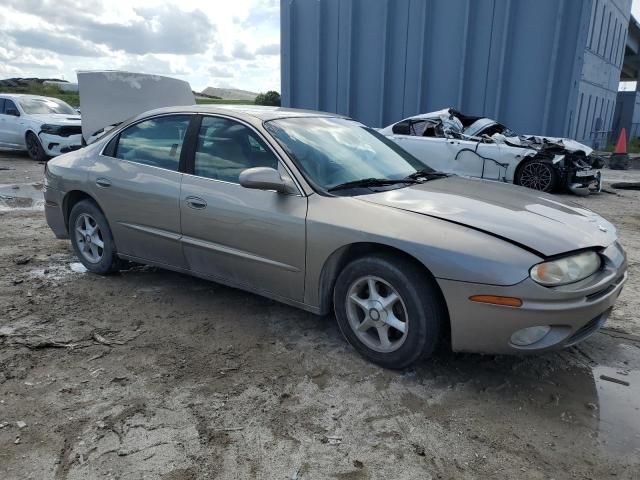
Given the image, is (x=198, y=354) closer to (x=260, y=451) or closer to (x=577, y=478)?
(x=260, y=451)

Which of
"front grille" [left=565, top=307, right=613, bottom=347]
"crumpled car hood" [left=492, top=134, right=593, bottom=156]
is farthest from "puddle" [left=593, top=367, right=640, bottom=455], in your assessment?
"crumpled car hood" [left=492, top=134, right=593, bottom=156]

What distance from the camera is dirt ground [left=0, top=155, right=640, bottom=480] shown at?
220 centimetres

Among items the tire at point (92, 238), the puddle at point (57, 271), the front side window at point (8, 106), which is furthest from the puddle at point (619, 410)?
the front side window at point (8, 106)

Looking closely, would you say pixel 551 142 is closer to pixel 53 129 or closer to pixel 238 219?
pixel 238 219

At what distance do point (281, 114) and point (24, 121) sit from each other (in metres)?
11.9

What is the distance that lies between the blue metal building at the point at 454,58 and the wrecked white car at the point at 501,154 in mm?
1480

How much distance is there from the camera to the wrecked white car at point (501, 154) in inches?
339

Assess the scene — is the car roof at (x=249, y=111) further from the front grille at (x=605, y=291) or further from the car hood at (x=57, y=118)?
the car hood at (x=57, y=118)

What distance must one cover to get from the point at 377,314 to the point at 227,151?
1577 mm

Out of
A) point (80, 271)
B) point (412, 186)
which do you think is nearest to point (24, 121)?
point (80, 271)

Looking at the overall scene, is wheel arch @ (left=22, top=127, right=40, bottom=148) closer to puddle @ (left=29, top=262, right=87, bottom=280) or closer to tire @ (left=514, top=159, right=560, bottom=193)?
puddle @ (left=29, top=262, right=87, bottom=280)

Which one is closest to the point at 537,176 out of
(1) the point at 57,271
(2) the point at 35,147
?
(1) the point at 57,271

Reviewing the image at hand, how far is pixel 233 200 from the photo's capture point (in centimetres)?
335

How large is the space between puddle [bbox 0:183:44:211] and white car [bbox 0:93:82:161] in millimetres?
3325
